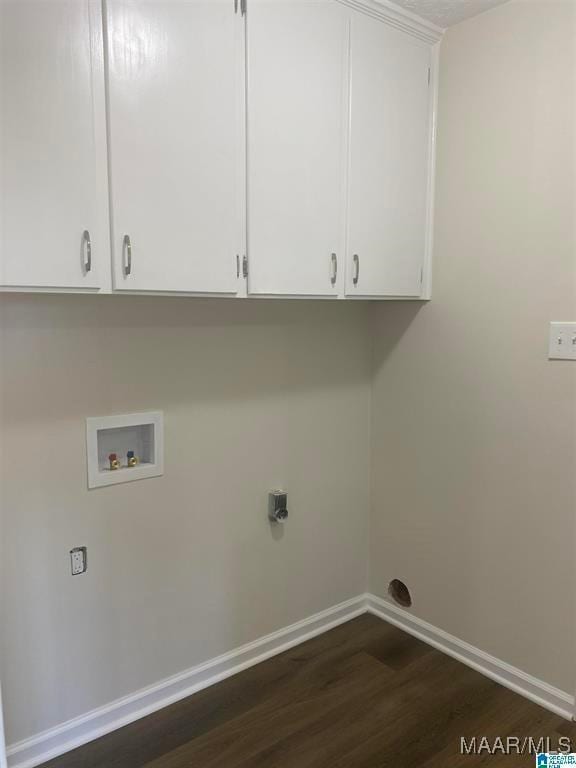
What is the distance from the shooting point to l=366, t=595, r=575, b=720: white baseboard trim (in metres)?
2.07

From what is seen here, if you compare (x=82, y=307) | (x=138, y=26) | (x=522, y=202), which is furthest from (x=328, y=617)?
(x=138, y=26)

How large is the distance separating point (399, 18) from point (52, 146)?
4.62 feet

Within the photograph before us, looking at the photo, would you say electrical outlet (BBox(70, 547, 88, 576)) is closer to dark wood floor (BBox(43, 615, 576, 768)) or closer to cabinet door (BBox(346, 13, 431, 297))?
dark wood floor (BBox(43, 615, 576, 768))

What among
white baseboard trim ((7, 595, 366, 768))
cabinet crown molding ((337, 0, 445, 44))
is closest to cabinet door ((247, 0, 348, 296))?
cabinet crown molding ((337, 0, 445, 44))

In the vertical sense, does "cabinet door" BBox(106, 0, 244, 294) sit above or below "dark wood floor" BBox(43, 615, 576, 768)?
above

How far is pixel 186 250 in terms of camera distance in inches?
64.6

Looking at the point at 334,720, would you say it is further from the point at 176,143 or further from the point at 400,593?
the point at 176,143

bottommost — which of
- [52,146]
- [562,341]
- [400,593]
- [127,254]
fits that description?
[400,593]

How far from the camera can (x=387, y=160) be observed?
7.00ft

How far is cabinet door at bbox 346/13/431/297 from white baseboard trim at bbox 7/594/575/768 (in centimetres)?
147

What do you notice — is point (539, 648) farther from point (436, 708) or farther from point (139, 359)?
point (139, 359)

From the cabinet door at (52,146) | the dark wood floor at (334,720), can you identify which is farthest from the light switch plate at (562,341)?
the cabinet door at (52,146)

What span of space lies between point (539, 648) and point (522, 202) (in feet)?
5.34

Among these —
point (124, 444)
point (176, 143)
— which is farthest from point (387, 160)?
point (124, 444)
